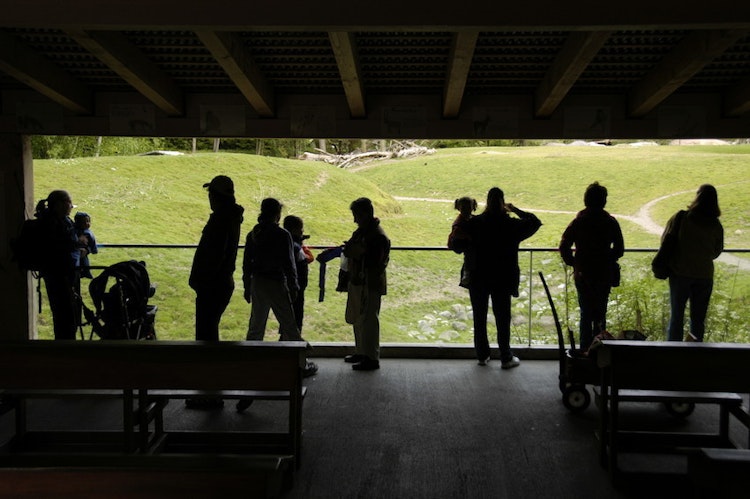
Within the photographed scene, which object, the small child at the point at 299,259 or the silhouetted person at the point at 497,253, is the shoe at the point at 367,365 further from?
the silhouetted person at the point at 497,253

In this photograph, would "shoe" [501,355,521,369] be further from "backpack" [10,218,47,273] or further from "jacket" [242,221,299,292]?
"backpack" [10,218,47,273]

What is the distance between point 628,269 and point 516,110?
269 centimetres

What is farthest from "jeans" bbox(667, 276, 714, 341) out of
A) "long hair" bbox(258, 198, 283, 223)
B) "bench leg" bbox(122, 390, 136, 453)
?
"bench leg" bbox(122, 390, 136, 453)

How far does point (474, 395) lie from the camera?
5.65m

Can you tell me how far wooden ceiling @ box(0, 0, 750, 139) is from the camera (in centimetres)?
371

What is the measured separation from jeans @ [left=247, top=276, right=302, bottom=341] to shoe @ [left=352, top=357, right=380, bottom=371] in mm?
910

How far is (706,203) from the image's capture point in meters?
5.68

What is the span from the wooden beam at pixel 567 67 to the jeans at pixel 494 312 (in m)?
1.77

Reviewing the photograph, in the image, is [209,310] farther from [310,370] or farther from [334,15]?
[334,15]

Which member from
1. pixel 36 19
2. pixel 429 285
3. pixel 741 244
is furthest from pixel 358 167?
pixel 36 19

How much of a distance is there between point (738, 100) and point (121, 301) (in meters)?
5.67

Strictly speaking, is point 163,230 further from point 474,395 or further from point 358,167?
point 474,395

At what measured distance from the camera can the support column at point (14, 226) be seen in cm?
637

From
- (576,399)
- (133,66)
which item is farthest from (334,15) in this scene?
(576,399)
